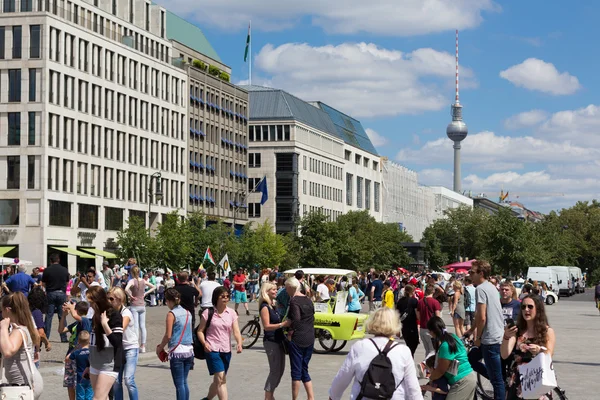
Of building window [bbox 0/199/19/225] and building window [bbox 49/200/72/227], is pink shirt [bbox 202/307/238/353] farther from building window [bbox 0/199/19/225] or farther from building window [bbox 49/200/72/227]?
building window [bbox 0/199/19/225]

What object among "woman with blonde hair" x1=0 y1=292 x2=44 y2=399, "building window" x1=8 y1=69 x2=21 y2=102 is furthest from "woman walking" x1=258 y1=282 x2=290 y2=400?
"building window" x1=8 y1=69 x2=21 y2=102

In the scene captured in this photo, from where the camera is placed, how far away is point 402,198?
607 feet

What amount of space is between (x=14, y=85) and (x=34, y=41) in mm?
3268

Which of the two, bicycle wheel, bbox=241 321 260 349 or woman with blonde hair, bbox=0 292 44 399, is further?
bicycle wheel, bbox=241 321 260 349

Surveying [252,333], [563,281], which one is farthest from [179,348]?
[563,281]

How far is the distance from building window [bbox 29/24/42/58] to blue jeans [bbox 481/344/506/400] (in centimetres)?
6668

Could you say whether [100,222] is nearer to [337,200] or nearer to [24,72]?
[24,72]

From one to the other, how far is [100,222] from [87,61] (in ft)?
38.8

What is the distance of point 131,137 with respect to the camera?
296 ft

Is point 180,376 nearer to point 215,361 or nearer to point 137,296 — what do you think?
point 215,361

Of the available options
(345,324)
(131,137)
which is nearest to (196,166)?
(131,137)

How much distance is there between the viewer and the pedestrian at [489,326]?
13.2 m

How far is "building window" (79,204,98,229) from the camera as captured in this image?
8125 centimetres

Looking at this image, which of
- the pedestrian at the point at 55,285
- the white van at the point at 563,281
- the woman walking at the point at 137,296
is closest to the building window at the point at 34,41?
the white van at the point at 563,281
